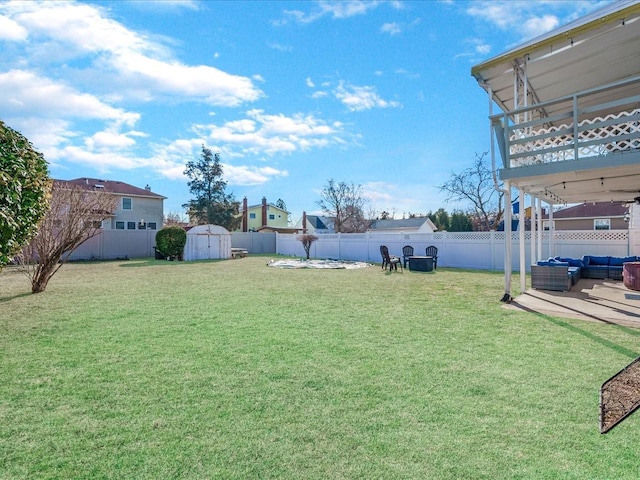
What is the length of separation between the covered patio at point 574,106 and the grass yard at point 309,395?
271cm

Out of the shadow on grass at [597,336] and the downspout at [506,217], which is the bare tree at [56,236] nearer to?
the downspout at [506,217]

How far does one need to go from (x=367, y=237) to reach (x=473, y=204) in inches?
446

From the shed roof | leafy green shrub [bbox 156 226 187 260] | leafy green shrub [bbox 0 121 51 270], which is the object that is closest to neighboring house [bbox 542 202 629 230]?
leafy green shrub [bbox 156 226 187 260]

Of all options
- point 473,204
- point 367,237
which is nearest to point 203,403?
point 367,237

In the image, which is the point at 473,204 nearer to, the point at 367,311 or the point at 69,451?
the point at 367,311

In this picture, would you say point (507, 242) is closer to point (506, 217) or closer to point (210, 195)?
point (506, 217)

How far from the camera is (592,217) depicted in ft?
85.5

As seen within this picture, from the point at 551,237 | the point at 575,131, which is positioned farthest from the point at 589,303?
the point at 551,237

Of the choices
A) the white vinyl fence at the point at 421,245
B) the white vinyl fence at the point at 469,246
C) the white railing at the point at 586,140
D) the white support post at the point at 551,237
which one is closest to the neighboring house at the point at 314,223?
the white vinyl fence at the point at 421,245

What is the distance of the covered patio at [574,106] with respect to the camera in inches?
219

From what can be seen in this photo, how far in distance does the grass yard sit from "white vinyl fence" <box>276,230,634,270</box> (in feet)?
13.7

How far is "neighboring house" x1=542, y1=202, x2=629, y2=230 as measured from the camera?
25.5 metres

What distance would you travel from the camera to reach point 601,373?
3.24 meters

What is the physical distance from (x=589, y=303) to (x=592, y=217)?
82.9 feet
